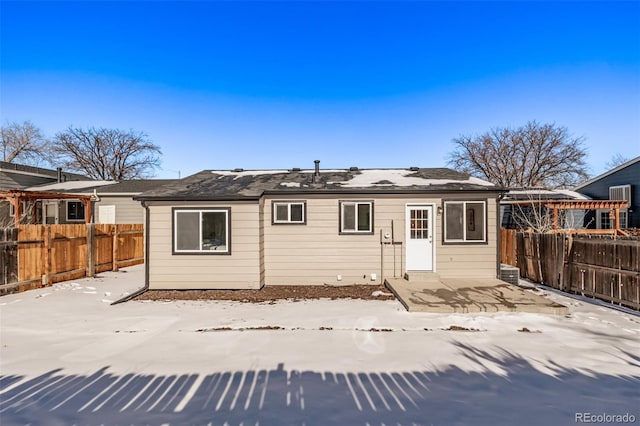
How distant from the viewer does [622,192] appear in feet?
59.9

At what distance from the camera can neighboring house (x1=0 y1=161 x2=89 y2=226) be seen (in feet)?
53.3

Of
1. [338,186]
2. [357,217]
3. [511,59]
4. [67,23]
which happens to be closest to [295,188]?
[338,186]

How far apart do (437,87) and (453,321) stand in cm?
1737

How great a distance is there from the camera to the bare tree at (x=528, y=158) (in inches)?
1206

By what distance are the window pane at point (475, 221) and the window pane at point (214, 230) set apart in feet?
21.0

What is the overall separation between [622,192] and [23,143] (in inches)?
2047

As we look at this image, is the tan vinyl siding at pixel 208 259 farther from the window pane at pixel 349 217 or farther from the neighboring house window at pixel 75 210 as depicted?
the neighboring house window at pixel 75 210

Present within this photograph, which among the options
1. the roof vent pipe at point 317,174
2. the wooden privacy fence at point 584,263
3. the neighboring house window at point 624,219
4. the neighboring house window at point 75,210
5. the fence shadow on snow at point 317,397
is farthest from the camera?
the neighboring house window at point 624,219

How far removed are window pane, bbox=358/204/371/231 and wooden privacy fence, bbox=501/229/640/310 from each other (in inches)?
190

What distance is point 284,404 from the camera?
3131 mm

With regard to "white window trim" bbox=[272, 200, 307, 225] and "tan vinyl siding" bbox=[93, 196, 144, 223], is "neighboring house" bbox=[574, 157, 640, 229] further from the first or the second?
"tan vinyl siding" bbox=[93, 196, 144, 223]

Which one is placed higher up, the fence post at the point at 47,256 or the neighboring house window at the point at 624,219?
the neighboring house window at the point at 624,219

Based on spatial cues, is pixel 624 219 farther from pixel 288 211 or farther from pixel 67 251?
pixel 67 251

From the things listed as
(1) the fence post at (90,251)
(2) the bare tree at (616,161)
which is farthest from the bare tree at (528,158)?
(1) the fence post at (90,251)
